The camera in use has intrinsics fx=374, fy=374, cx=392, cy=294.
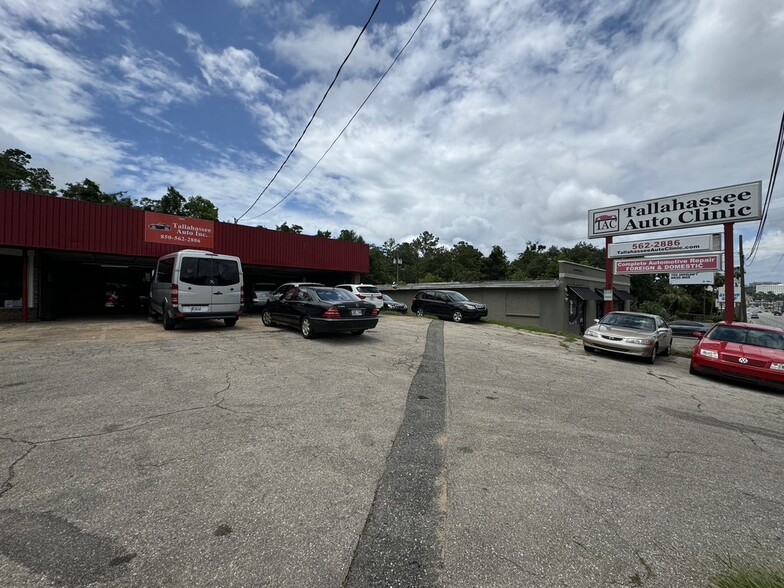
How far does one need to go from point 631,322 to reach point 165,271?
48.0 feet

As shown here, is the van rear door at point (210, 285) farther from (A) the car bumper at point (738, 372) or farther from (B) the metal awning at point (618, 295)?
(B) the metal awning at point (618, 295)

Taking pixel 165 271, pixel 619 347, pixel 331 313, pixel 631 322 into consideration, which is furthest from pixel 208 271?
pixel 631 322

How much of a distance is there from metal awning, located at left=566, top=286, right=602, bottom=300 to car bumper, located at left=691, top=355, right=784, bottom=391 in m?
13.4

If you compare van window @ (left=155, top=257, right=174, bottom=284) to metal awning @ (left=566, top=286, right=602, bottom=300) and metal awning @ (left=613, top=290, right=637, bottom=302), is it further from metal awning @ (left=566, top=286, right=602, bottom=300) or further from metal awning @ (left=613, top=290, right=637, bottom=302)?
metal awning @ (left=613, top=290, right=637, bottom=302)

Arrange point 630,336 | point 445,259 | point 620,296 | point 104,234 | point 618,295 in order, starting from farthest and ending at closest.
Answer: point 445,259 → point 620,296 → point 618,295 → point 104,234 → point 630,336

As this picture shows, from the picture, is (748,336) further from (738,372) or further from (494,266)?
(494,266)

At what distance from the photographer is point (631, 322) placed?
38.1 ft

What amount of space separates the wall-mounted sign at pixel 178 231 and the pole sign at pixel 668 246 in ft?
56.8

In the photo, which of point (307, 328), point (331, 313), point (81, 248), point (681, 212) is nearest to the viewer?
point (331, 313)

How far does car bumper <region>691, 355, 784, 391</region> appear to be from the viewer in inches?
297

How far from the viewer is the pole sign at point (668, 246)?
43.4 feet

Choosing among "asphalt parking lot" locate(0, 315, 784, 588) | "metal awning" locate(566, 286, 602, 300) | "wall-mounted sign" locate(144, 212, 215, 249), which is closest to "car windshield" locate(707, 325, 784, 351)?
"asphalt parking lot" locate(0, 315, 784, 588)

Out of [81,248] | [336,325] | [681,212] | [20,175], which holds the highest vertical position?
[20,175]

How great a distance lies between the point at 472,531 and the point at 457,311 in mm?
16044
